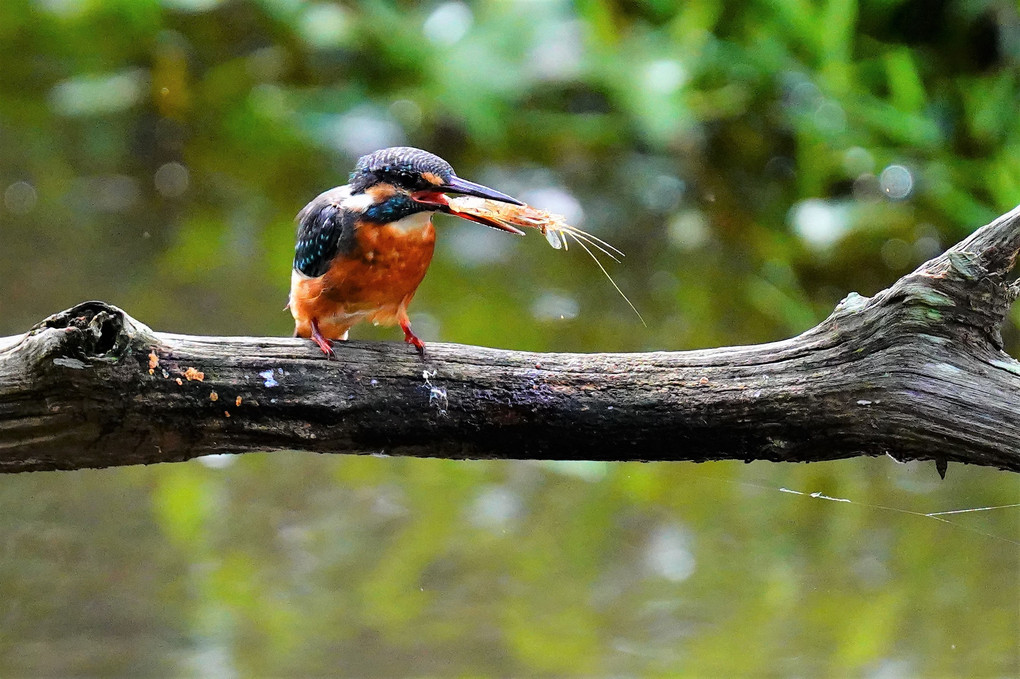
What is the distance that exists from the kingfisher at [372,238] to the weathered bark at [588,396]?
12 centimetres

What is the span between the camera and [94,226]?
3.88 metres

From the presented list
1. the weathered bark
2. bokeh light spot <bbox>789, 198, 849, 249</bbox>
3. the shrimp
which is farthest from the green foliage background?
the shrimp

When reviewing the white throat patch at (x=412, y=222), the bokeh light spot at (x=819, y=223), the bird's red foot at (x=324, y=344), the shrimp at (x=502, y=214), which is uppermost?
the bokeh light spot at (x=819, y=223)

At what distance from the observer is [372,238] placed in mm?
1673

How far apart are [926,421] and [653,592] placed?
84cm

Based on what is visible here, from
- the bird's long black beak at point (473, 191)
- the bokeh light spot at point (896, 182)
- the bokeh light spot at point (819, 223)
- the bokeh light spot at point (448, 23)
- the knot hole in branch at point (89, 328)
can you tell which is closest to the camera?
the knot hole in branch at point (89, 328)

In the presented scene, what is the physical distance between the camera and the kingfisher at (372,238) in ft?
5.21

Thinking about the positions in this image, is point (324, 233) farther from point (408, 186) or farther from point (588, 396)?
point (588, 396)

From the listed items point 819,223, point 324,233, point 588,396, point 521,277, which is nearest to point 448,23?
point 521,277

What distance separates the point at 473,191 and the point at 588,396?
0.36 m

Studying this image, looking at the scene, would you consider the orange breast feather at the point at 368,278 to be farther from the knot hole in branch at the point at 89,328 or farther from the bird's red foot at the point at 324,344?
the knot hole in branch at the point at 89,328

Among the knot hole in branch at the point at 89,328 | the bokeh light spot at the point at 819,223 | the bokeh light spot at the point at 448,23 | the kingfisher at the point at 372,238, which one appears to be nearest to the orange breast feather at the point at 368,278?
the kingfisher at the point at 372,238

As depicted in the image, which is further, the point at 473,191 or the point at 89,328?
the point at 473,191

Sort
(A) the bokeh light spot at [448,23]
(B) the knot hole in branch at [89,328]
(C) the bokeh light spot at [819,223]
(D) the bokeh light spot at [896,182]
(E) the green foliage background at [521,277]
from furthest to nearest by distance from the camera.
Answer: (A) the bokeh light spot at [448,23]
(D) the bokeh light spot at [896,182]
(C) the bokeh light spot at [819,223]
(E) the green foliage background at [521,277]
(B) the knot hole in branch at [89,328]
